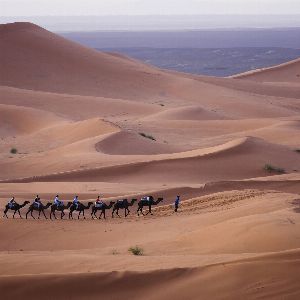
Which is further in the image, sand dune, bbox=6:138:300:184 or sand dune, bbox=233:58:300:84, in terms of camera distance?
sand dune, bbox=233:58:300:84

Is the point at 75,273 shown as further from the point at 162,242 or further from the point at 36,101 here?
the point at 36,101

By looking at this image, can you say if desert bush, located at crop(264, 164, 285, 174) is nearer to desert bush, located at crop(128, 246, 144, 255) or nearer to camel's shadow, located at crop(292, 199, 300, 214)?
camel's shadow, located at crop(292, 199, 300, 214)

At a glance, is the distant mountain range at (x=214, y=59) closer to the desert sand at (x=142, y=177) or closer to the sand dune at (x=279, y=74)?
the sand dune at (x=279, y=74)

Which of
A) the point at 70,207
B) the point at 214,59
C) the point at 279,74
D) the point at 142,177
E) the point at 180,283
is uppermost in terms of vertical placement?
the point at 180,283

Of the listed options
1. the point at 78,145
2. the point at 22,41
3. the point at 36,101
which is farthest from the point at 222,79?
the point at 78,145

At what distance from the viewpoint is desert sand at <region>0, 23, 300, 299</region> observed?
8.57 metres

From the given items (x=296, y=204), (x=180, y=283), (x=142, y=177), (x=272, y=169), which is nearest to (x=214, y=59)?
(x=272, y=169)

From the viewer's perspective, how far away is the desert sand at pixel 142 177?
8.57 metres

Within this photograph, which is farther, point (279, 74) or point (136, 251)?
point (279, 74)

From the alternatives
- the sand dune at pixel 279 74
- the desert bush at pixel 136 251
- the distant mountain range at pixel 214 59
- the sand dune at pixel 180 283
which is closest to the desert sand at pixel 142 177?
the sand dune at pixel 180 283

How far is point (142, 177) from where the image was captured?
23578 millimetres

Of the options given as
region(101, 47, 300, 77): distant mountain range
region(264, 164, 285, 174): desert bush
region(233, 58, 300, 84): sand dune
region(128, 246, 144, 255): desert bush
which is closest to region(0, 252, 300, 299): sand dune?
region(128, 246, 144, 255): desert bush

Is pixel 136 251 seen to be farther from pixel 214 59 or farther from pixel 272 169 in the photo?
pixel 214 59

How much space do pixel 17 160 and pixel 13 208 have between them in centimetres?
1196
